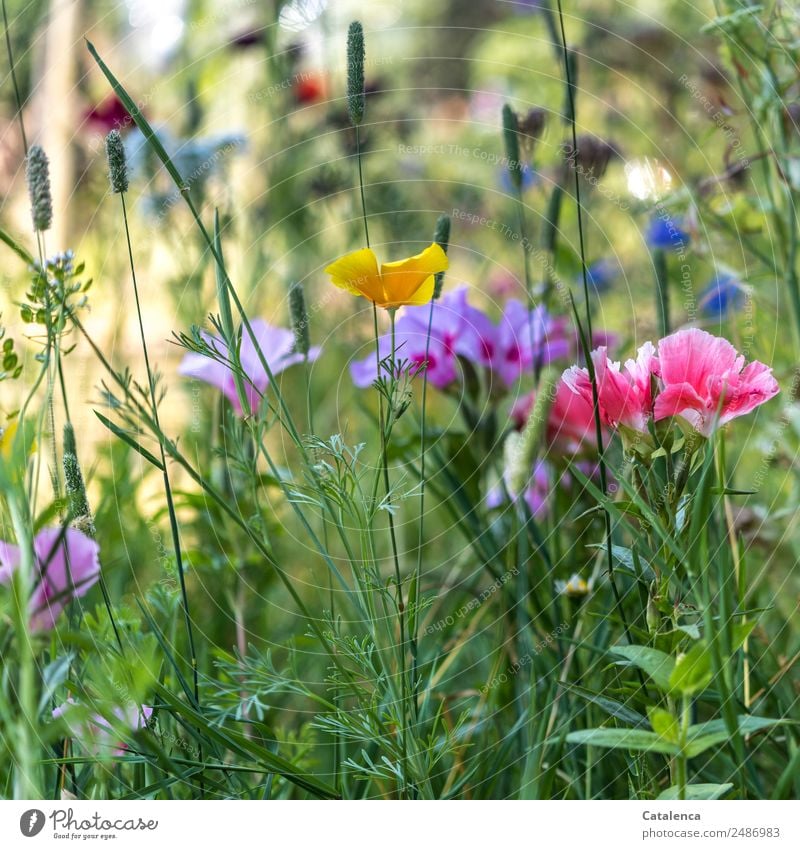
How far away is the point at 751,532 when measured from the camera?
17.9 inches

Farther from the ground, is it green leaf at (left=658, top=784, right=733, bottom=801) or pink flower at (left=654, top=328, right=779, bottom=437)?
pink flower at (left=654, top=328, right=779, bottom=437)

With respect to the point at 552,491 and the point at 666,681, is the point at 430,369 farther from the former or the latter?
the point at 666,681

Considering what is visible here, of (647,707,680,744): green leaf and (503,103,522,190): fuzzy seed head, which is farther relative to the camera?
(503,103,522,190): fuzzy seed head

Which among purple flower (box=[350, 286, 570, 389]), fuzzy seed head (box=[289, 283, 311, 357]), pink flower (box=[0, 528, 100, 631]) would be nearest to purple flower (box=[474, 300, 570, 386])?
purple flower (box=[350, 286, 570, 389])

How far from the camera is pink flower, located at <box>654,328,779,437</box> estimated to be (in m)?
0.28

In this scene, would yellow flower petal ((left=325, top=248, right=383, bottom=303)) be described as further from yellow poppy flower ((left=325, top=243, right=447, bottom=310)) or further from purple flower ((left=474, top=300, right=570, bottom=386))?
purple flower ((left=474, top=300, right=570, bottom=386))

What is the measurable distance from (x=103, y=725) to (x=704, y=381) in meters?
0.24

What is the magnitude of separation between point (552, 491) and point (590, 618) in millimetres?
82

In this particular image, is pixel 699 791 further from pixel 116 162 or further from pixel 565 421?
pixel 116 162

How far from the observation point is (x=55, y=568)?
318 mm

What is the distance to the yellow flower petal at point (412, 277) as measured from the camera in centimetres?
30

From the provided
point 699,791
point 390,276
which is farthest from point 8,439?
point 699,791

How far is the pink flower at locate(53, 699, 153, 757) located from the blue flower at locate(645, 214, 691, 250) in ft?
1.19
